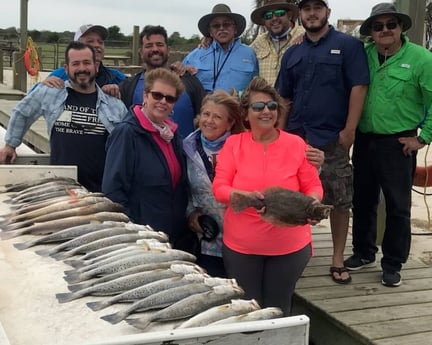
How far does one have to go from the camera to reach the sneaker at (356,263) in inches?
201

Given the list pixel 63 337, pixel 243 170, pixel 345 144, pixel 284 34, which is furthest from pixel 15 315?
pixel 284 34

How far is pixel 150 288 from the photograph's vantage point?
2.44 m

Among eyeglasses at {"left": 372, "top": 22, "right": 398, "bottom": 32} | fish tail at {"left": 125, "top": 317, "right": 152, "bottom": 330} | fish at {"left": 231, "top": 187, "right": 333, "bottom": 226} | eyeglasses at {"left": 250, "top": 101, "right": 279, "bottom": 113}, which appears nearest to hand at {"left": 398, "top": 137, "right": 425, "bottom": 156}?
eyeglasses at {"left": 372, "top": 22, "right": 398, "bottom": 32}

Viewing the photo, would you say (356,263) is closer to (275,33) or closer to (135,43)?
(275,33)

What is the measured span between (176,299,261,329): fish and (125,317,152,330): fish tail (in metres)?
0.12

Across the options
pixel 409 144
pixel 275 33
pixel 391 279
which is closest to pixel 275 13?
pixel 275 33

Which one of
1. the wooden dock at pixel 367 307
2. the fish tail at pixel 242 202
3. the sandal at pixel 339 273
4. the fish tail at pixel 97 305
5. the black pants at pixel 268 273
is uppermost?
the fish tail at pixel 242 202

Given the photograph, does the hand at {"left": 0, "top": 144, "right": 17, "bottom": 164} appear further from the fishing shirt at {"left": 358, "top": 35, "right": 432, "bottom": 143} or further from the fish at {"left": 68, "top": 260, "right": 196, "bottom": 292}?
the fishing shirt at {"left": 358, "top": 35, "right": 432, "bottom": 143}

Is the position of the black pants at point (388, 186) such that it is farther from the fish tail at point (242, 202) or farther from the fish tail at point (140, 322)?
the fish tail at point (140, 322)

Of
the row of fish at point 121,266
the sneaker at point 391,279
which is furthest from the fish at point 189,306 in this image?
the sneaker at point 391,279

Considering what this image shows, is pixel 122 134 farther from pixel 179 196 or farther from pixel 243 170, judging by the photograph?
pixel 243 170

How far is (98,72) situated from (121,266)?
3070 millimetres

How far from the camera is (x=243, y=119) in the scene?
3855 millimetres

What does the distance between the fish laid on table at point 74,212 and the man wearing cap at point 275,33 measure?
7.76 ft
